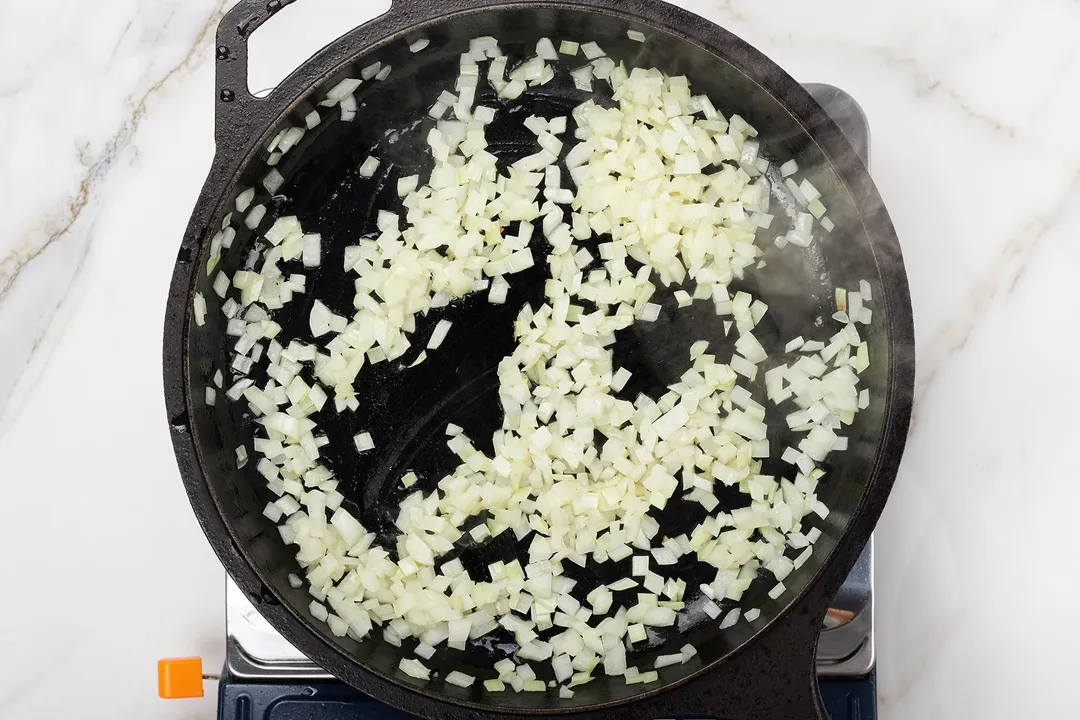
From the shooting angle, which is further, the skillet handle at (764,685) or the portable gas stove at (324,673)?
the portable gas stove at (324,673)

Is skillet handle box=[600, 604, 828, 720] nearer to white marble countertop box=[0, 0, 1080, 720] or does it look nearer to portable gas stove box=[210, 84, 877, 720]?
portable gas stove box=[210, 84, 877, 720]

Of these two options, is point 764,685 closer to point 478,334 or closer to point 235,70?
point 478,334

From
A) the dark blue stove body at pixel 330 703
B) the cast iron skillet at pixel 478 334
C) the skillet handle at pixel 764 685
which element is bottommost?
the dark blue stove body at pixel 330 703

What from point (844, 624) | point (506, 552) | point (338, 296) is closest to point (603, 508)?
point (506, 552)

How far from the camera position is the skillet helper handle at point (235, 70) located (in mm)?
984

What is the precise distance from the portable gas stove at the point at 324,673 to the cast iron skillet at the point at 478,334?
7 centimetres

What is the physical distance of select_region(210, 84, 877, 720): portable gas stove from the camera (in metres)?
1.14

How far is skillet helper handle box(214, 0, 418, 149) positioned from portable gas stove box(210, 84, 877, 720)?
0.65 meters

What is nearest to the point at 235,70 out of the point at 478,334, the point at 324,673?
the point at 478,334
